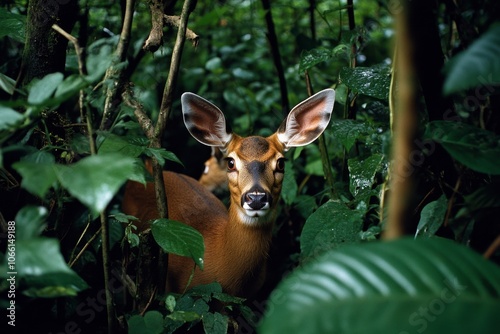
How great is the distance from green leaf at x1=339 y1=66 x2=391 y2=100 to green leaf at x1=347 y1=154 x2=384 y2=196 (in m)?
0.40

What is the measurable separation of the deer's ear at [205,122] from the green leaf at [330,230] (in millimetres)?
1223

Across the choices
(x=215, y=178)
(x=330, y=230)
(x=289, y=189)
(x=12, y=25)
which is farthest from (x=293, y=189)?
(x=12, y=25)

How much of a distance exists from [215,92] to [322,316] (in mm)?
5625

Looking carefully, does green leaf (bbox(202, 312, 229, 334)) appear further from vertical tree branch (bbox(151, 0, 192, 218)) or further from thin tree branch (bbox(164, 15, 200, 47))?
thin tree branch (bbox(164, 15, 200, 47))

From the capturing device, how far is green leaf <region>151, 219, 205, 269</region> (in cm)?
275

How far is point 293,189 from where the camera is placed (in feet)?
15.8

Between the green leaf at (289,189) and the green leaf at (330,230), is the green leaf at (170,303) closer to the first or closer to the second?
the green leaf at (330,230)

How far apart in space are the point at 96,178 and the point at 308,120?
277 centimetres

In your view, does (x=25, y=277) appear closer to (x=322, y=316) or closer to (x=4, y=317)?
(x=4, y=317)

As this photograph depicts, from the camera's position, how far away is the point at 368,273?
1.50 meters

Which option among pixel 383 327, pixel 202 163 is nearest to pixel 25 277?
pixel 383 327

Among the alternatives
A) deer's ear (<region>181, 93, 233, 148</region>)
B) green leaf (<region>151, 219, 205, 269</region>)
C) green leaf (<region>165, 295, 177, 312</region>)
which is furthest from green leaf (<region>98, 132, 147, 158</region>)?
deer's ear (<region>181, 93, 233, 148</region>)

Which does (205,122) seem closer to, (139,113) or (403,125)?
(139,113)

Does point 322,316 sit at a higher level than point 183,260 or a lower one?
higher
